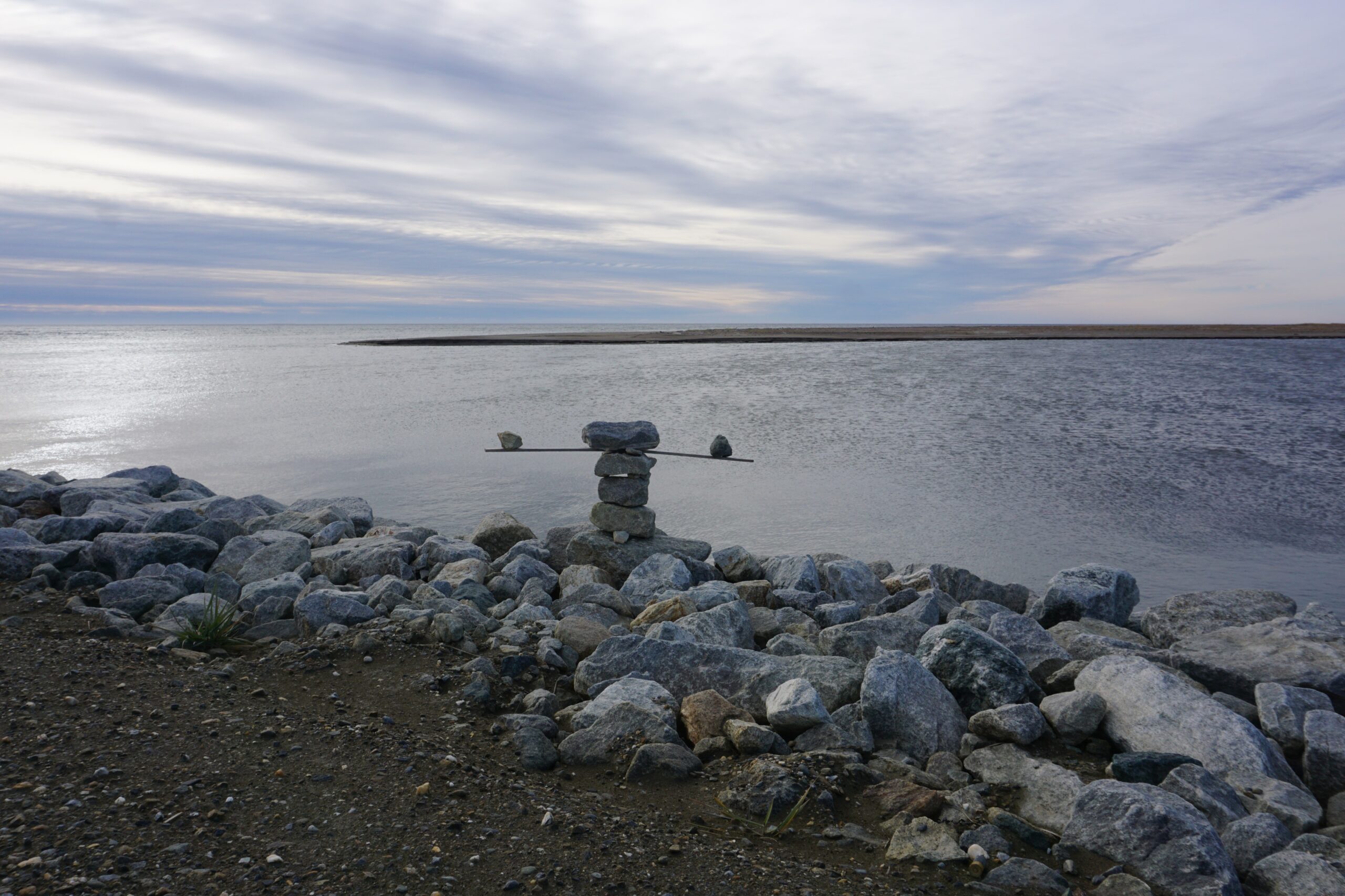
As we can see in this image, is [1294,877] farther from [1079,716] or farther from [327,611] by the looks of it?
[327,611]

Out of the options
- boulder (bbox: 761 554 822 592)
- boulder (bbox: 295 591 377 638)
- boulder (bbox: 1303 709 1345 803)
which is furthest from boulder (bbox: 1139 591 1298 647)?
boulder (bbox: 295 591 377 638)

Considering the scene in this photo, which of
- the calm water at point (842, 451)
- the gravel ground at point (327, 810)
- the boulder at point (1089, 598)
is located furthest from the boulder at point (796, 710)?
the calm water at point (842, 451)

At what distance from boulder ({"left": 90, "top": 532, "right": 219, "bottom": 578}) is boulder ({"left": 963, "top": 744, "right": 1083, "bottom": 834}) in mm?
8117

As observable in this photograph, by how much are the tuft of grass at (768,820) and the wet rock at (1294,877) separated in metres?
2.20

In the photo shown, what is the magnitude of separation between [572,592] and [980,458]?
1453 centimetres

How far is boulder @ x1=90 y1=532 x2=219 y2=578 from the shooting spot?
8445 mm

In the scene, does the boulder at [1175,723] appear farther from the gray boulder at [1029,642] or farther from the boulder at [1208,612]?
the boulder at [1208,612]

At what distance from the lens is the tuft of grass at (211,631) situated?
260 inches

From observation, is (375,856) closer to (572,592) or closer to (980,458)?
(572,592)

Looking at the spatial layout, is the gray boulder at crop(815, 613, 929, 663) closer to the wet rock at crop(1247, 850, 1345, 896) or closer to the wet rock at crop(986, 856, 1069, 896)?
the wet rock at crop(986, 856, 1069, 896)

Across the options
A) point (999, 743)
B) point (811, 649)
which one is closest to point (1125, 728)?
point (999, 743)

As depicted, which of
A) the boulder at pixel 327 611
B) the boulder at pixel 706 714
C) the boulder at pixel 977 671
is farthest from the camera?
the boulder at pixel 327 611

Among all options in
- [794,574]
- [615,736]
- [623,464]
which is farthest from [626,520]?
[615,736]

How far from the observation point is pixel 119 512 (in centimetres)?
1073
